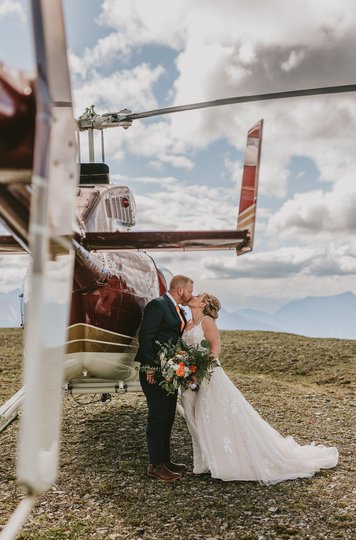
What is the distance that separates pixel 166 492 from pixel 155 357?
1.38 metres

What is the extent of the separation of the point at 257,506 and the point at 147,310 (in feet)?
7.33

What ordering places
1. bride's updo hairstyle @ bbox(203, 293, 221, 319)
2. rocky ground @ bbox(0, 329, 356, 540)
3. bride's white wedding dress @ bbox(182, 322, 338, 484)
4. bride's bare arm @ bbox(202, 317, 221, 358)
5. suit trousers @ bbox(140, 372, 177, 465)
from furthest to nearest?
1. bride's updo hairstyle @ bbox(203, 293, 221, 319)
2. bride's bare arm @ bbox(202, 317, 221, 358)
3. suit trousers @ bbox(140, 372, 177, 465)
4. bride's white wedding dress @ bbox(182, 322, 338, 484)
5. rocky ground @ bbox(0, 329, 356, 540)

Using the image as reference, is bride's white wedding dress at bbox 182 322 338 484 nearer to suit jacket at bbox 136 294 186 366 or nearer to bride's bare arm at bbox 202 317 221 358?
bride's bare arm at bbox 202 317 221 358

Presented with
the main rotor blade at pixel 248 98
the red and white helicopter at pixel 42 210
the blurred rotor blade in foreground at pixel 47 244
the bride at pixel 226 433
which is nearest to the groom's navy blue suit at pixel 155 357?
the bride at pixel 226 433

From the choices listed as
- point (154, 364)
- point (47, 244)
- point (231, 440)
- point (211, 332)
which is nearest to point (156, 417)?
point (154, 364)

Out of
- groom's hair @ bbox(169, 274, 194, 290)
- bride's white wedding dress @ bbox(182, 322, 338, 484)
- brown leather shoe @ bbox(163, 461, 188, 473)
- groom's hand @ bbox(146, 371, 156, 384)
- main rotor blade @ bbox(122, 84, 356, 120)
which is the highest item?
main rotor blade @ bbox(122, 84, 356, 120)

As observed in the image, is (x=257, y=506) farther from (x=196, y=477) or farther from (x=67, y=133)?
(x=67, y=133)

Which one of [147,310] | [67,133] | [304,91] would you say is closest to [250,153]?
[304,91]

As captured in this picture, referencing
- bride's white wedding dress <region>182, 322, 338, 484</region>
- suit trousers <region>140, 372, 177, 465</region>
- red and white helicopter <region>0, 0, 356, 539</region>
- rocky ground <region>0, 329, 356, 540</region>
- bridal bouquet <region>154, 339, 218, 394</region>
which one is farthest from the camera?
suit trousers <region>140, 372, 177, 465</region>

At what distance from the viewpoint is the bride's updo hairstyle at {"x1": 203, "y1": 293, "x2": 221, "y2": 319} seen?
20.9ft

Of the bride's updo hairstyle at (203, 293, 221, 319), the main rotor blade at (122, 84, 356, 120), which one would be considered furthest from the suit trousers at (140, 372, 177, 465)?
the main rotor blade at (122, 84, 356, 120)

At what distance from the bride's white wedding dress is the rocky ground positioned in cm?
15

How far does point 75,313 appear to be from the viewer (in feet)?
19.6

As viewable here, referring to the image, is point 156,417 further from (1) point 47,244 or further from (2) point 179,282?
(1) point 47,244
